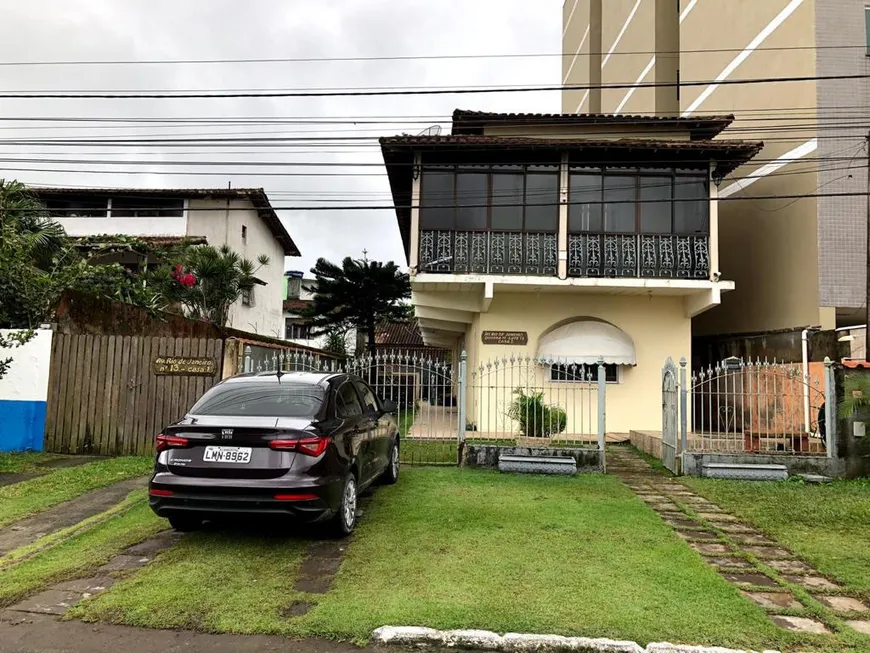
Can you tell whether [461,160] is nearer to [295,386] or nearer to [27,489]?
[295,386]

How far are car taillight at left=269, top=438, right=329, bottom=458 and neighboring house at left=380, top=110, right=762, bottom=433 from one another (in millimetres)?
8474

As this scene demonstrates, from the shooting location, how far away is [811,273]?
13.1 metres

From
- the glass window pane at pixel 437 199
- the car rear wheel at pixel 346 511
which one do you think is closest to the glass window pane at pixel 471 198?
the glass window pane at pixel 437 199

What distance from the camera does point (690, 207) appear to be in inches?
535

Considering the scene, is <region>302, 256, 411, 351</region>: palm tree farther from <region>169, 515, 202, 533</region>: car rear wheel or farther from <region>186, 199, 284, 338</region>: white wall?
<region>169, 515, 202, 533</region>: car rear wheel

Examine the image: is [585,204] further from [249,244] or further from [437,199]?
[249,244]

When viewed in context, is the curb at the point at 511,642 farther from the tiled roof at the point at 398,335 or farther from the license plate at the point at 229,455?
the tiled roof at the point at 398,335

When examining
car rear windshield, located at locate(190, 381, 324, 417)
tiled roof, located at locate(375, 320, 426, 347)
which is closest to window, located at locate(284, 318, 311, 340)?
tiled roof, located at locate(375, 320, 426, 347)

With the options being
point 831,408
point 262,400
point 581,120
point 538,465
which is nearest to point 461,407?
point 538,465

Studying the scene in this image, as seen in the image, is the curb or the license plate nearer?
the curb

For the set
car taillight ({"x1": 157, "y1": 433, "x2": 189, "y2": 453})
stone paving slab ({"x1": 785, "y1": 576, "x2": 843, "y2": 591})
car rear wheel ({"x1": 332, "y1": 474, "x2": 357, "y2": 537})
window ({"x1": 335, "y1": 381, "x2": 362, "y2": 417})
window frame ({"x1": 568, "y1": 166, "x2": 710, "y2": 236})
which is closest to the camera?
stone paving slab ({"x1": 785, "y1": 576, "x2": 843, "y2": 591})

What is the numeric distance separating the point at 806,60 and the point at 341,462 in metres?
14.5

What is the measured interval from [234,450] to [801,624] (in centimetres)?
433

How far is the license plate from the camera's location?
4.86 metres
